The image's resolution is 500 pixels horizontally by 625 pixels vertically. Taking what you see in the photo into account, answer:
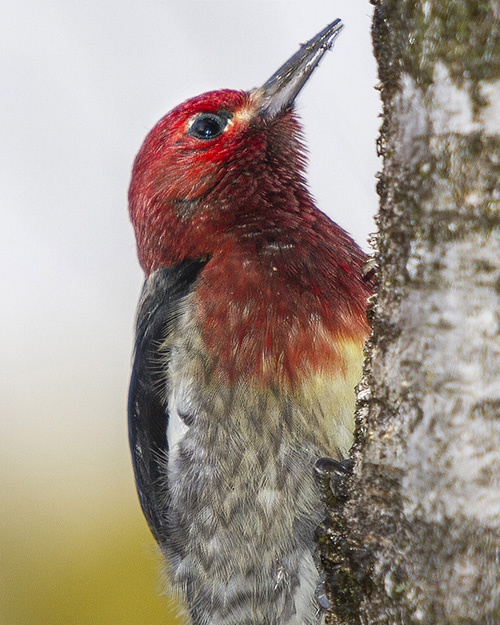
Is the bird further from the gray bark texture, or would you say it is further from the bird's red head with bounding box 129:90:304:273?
the gray bark texture

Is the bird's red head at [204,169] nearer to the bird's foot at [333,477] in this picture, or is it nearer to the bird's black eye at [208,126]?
the bird's black eye at [208,126]

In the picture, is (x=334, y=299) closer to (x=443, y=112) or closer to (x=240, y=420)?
(x=240, y=420)

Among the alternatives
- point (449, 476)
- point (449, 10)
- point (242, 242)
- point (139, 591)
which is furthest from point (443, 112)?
point (139, 591)

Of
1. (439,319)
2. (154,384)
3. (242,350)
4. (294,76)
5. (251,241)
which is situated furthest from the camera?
(294,76)

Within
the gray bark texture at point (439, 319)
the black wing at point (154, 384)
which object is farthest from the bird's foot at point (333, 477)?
the black wing at point (154, 384)

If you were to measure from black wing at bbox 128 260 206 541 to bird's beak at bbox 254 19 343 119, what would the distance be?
80 cm

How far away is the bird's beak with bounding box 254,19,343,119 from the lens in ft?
9.21

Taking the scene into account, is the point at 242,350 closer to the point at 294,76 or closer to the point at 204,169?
the point at 204,169

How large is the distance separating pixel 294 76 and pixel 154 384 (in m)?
1.43

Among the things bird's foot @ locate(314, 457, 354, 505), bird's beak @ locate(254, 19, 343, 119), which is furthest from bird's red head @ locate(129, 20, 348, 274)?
bird's foot @ locate(314, 457, 354, 505)

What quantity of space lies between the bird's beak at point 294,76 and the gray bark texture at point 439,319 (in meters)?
1.61

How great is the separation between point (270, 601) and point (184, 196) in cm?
157

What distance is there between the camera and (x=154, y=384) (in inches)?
104

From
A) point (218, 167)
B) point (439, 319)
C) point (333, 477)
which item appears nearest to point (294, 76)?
point (218, 167)
